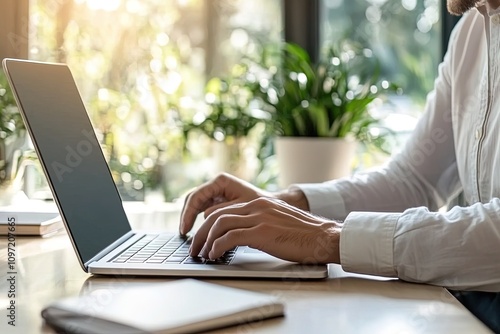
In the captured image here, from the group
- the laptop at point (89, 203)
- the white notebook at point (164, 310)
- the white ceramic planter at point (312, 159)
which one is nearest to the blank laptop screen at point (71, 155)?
the laptop at point (89, 203)

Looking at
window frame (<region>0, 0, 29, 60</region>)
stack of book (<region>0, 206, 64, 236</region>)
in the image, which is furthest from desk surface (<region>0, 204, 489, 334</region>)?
window frame (<region>0, 0, 29, 60</region>)

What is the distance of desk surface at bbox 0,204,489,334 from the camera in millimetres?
729

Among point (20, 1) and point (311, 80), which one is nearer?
point (20, 1)

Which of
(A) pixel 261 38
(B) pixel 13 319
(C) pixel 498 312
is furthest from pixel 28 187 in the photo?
(A) pixel 261 38

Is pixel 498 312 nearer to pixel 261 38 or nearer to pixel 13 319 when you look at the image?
pixel 13 319

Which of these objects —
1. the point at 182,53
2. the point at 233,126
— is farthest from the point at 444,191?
the point at 182,53

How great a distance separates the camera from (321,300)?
83 cm

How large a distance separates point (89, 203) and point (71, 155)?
0.24 feet

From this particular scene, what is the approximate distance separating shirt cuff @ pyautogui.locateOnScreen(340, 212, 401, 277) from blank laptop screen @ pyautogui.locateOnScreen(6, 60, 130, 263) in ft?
1.10

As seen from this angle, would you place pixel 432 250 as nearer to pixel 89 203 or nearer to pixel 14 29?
pixel 89 203

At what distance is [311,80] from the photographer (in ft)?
7.57

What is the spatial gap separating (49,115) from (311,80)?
4.36ft

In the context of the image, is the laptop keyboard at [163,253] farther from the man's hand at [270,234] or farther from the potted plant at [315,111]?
the potted plant at [315,111]

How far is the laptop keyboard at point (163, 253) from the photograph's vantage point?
1.00 metres
